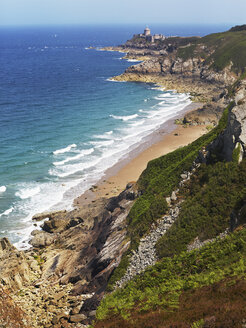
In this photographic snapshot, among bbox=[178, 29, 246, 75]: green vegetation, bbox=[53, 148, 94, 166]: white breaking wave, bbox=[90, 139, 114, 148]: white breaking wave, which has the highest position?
bbox=[178, 29, 246, 75]: green vegetation

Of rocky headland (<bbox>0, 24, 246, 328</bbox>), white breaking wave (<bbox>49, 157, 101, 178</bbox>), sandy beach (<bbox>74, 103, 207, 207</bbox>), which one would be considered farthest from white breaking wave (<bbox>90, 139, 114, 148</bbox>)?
rocky headland (<bbox>0, 24, 246, 328</bbox>)

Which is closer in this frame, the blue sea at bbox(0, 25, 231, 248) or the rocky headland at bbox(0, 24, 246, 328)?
the rocky headland at bbox(0, 24, 246, 328)

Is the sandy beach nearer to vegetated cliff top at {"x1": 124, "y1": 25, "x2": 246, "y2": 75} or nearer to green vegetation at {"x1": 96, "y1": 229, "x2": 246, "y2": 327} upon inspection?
green vegetation at {"x1": 96, "y1": 229, "x2": 246, "y2": 327}

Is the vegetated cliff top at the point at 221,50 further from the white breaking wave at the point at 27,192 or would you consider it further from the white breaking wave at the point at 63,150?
the white breaking wave at the point at 27,192

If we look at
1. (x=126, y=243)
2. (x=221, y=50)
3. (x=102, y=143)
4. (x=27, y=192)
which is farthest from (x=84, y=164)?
(x=221, y=50)

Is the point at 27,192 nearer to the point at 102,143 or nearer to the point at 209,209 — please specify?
the point at 102,143

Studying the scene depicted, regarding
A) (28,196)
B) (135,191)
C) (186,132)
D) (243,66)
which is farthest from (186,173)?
(243,66)

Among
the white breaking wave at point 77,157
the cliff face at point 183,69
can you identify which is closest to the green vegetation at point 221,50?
the cliff face at point 183,69
